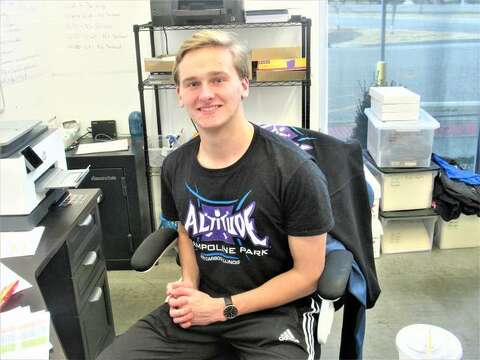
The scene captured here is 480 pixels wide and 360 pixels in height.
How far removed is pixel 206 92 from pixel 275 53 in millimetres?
1488

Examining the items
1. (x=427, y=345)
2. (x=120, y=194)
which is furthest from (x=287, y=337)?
(x=120, y=194)

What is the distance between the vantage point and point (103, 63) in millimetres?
3119

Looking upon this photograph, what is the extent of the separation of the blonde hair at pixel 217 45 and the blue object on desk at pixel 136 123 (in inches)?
65.2

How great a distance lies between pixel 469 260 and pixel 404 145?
2.41 ft

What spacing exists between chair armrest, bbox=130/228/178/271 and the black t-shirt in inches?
4.0

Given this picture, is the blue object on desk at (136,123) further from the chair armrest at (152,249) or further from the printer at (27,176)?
the chair armrest at (152,249)

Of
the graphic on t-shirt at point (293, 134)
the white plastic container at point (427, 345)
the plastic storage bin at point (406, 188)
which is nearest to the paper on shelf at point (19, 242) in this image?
the graphic on t-shirt at point (293, 134)

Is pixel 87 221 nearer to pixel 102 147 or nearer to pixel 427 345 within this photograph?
pixel 102 147

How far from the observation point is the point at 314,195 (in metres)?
1.42

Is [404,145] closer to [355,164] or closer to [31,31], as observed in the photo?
[355,164]

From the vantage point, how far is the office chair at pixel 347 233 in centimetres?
157

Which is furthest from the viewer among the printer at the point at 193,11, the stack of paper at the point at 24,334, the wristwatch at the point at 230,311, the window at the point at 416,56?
the window at the point at 416,56

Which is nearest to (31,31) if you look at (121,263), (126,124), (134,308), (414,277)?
(126,124)

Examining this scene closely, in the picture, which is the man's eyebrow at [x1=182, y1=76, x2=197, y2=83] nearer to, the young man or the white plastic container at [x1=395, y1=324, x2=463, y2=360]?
the young man
